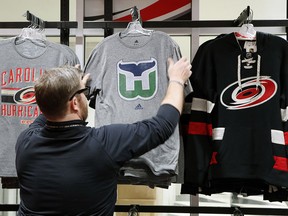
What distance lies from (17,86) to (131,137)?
88 centimetres

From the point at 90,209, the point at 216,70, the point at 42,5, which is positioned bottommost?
the point at 90,209

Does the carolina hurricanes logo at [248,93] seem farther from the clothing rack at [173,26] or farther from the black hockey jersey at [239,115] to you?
the clothing rack at [173,26]

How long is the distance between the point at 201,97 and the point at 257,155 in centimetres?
41

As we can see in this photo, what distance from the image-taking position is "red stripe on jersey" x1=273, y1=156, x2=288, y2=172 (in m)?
1.77

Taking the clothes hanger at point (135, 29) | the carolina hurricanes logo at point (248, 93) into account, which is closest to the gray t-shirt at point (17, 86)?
the clothes hanger at point (135, 29)

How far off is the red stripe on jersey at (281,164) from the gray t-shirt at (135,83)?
0.51 metres

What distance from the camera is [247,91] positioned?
6.03 feet

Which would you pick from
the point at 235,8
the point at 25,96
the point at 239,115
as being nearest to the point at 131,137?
the point at 239,115

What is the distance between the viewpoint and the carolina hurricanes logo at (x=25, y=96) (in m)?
1.90

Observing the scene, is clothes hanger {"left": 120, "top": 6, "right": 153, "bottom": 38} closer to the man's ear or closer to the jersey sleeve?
the jersey sleeve

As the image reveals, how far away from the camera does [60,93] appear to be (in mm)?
1303

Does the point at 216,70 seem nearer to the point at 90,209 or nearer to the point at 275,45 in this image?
the point at 275,45

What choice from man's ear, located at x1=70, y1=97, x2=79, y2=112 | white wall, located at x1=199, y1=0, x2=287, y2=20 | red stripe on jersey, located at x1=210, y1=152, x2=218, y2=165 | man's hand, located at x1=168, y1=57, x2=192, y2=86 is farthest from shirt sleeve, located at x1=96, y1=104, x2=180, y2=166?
white wall, located at x1=199, y1=0, x2=287, y2=20

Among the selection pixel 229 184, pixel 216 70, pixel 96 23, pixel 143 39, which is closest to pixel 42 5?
pixel 96 23
